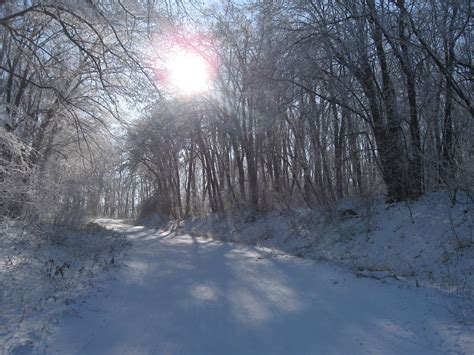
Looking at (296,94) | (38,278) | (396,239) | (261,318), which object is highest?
(296,94)

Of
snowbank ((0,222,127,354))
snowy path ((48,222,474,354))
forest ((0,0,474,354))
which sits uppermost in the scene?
forest ((0,0,474,354))

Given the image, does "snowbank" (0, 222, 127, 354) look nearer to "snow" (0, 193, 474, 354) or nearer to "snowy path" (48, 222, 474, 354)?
"snow" (0, 193, 474, 354)

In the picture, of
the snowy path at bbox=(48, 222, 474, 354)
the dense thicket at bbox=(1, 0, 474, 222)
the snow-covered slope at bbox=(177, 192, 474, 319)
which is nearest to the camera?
the snowy path at bbox=(48, 222, 474, 354)

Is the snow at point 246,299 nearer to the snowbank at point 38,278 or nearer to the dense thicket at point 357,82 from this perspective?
the snowbank at point 38,278

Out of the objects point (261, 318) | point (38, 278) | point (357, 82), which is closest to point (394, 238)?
point (357, 82)

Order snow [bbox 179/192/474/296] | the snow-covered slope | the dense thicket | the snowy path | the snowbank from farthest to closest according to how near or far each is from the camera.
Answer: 1. the dense thicket
2. snow [bbox 179/192/474/296]
3. the snow-covered slope
4. the snowbank
5. the snowy path

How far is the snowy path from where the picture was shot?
390 cm

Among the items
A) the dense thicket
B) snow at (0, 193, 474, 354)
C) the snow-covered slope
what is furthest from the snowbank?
the snow-covered slope

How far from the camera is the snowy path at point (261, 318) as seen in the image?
12.8 ft

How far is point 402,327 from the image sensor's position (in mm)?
4426

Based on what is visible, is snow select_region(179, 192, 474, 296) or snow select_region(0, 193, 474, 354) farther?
snow select_region(179, 192, 474, 296)

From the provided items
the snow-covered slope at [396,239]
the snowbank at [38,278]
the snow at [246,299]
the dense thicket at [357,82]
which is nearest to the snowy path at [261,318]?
the snow at [246,299]

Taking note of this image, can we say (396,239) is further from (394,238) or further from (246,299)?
(246,299)

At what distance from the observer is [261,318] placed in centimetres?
485
